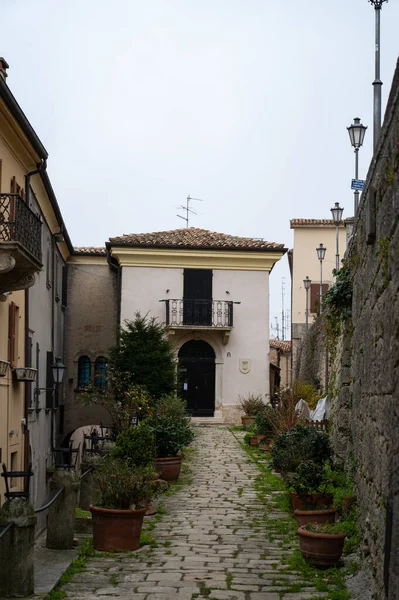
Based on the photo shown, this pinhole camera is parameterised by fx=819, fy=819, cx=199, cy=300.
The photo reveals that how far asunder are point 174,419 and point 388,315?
1204cm

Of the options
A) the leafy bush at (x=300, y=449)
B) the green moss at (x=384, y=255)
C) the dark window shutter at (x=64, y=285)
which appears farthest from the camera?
the dark window shutter at (x=64, y=285)

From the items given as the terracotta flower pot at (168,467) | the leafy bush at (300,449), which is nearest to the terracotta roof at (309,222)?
the terracotta flower pot at (168,467)

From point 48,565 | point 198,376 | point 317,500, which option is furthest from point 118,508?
point 198,376

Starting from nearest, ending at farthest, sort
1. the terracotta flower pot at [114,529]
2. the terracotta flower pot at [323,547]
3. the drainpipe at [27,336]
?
the terracotta flower pot at [323,547] → the terracotta flower pot at [114,529] → the drainpipe at [27,336]

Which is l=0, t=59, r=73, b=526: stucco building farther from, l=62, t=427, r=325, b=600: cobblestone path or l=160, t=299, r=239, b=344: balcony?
l=160, t=299, r=239, b=344: balcony

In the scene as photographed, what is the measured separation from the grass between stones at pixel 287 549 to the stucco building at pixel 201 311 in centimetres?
1556

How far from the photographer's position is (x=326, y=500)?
33.9ft

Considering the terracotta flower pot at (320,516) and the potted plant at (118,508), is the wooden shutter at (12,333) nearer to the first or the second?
the potted plant at (118,508)

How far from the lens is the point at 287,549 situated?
32.9ft

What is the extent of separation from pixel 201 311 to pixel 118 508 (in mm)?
22403

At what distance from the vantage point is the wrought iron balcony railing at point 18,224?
43.8 ft

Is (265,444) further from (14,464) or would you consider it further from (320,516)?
(320,516)

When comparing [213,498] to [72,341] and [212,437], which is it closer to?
[212,437]

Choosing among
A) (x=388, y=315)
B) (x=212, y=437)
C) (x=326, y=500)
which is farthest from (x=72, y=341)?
(x=388, y=315)
